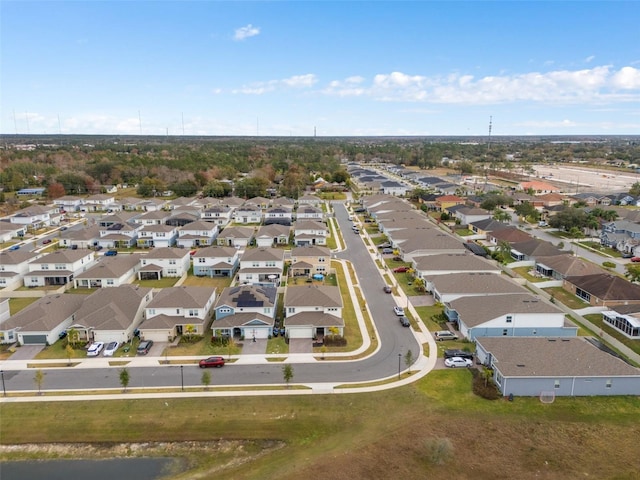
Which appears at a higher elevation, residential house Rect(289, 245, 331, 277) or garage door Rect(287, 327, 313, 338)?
residential house Rect(289, 245, 331, 277)

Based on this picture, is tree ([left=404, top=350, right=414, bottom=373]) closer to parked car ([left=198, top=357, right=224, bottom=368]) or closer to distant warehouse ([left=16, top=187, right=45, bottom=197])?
parked car ([left=198, top=357, right=224, bottom=368])

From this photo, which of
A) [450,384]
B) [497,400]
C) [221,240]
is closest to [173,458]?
[450,384]

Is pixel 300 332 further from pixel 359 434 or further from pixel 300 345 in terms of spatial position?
pixel 359 434

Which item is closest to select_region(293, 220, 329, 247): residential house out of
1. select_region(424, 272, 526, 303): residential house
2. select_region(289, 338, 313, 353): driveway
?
select_region(424, 272, 526, 303): residential house

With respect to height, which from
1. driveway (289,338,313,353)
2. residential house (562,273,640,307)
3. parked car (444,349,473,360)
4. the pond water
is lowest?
the pond water

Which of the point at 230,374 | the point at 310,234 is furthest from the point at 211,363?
the point at 310,234

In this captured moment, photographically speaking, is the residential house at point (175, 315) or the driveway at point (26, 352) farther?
the residential house at point (175, 315)

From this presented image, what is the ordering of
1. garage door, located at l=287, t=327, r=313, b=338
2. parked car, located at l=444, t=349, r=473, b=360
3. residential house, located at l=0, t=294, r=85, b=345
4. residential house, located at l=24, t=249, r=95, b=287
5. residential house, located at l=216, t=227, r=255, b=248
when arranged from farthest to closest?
residential house, located at l=216, t=227, r=255, b=248 < residential house, located at l=24, t=249, r=95, b=287 < garage door, located at l=287, t=327, r=313, b=338 < residential house, located at l=0, t=294, r=85, b=345 < parked car, located at l=444, t=349, r=473, b=360

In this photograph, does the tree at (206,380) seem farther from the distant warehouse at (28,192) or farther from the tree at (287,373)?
the distant warehouse at (28,192)

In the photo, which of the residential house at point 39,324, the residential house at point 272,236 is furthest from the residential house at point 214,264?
the residential house at point 39,324
